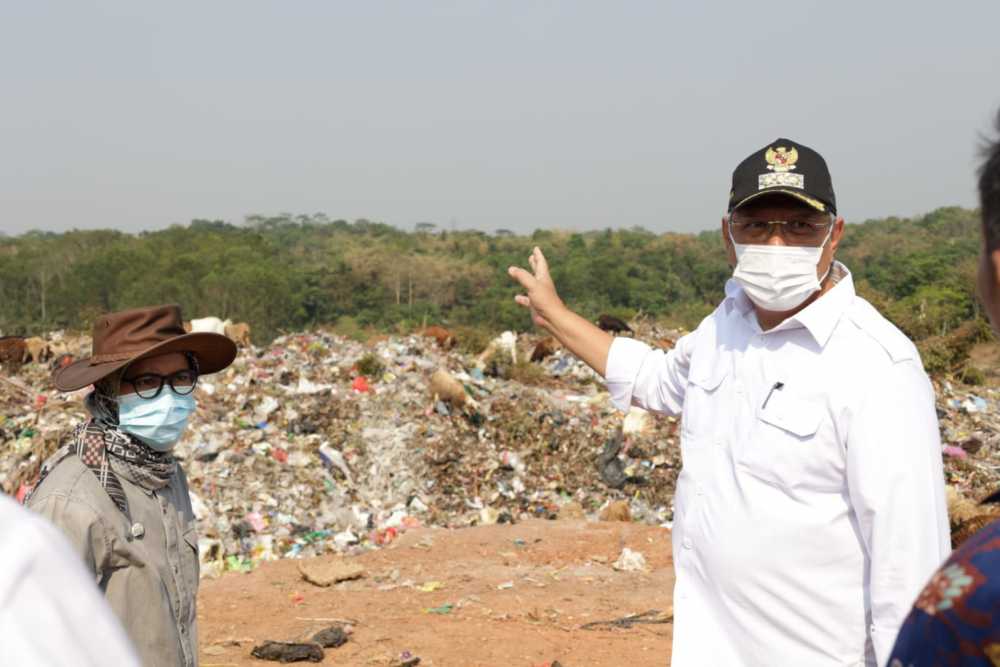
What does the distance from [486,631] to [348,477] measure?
4.60 meters

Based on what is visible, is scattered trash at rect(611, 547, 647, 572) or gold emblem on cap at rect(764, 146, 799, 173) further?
scattered trash at rect(611, 547, 647, 572)

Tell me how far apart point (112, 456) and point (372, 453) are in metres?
7.82

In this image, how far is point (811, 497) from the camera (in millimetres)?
1898

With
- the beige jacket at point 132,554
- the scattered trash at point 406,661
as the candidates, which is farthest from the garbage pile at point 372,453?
the beige jacket at point 132,554

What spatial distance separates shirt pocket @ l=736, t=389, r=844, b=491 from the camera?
1.89m

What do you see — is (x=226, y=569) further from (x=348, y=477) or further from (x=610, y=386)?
(x=610, y=386)

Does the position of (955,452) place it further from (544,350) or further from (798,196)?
(798,196)

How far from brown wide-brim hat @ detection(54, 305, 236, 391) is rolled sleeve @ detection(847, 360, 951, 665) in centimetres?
173

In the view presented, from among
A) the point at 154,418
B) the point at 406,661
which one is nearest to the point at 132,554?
the point at 154,418

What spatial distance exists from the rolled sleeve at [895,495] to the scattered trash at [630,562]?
16.1ft

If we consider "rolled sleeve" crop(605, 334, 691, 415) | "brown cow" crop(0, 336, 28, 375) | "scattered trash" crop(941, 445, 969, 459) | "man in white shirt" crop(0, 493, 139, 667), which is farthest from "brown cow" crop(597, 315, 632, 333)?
"man in white shirt" crop(0, 493, 139, 667)

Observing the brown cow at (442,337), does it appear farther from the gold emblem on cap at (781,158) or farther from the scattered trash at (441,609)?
the gold emblem on cap at (781,158)

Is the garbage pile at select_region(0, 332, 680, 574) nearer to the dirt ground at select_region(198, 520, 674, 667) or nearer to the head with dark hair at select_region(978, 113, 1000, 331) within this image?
the dirt ground at select_region(198, 520, 674, 667)

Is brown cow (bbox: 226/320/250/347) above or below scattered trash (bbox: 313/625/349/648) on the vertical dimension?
above
